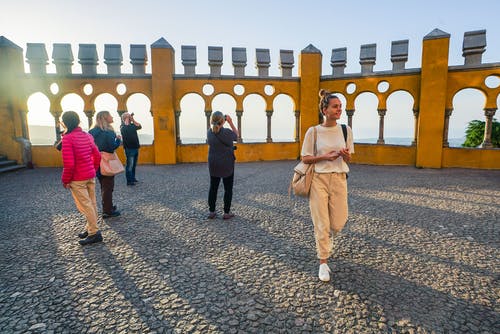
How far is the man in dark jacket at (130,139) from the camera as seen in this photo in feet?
25.5

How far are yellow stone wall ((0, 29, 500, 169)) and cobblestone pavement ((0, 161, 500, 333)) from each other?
5.79 meters

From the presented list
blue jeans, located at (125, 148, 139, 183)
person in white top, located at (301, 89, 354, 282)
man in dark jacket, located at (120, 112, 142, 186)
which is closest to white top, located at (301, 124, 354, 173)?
person in white top, located at (301, 89, 354, 282)

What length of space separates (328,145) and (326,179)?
14.1 inches

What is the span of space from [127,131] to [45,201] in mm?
2562

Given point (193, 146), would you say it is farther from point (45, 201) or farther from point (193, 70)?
point (45, 201)

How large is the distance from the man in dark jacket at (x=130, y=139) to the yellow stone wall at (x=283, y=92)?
452 centimetres

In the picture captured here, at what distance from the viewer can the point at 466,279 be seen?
2975 mm

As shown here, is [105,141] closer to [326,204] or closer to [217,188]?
[217,188]

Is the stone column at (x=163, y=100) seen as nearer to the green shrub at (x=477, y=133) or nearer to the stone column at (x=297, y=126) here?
the stone column at (x=297, y=126)

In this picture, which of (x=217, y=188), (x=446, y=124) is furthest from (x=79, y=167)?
(x=446, y=124)

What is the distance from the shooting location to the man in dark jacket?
7773 millimetres

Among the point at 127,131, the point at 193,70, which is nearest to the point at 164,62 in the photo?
the point at 193,70

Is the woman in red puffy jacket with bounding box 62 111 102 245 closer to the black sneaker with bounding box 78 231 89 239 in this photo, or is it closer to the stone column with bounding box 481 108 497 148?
the black sneaker with bounding box 78 231 89 239

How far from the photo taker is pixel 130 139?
7.85 meters
